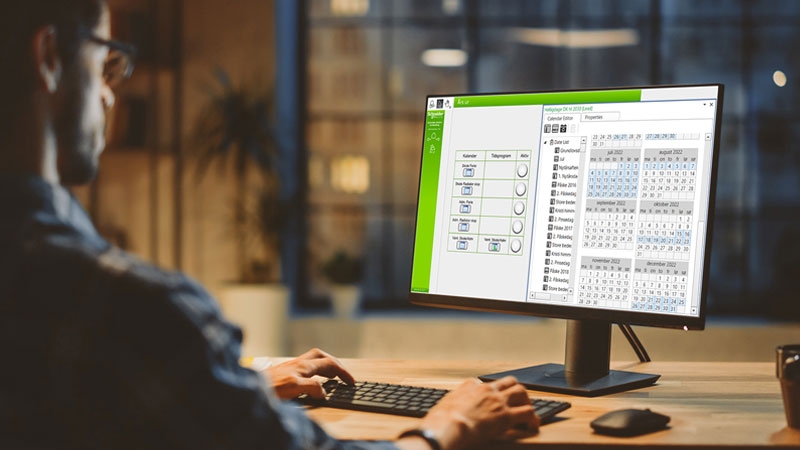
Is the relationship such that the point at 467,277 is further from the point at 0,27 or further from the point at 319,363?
the point at 0,27

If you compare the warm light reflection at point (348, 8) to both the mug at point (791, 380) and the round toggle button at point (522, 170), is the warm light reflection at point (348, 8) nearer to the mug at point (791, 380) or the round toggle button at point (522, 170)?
the round toggle button at point (522, 170)

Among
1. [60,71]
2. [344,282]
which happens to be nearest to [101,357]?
[60,71]

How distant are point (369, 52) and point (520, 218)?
3.32m

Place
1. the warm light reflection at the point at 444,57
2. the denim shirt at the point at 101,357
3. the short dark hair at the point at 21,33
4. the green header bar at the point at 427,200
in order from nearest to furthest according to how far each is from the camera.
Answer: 1. the denim shirt at the point at 101,357
2. the short dark hair at the point at 21,33
3. the green header bar at the point at 427,200
4. the warm light reflection at the point at 444,57

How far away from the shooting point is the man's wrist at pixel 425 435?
1.07m

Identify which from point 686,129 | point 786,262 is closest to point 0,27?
point 686,129

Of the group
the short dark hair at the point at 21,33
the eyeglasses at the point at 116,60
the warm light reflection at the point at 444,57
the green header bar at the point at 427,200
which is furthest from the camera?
the warm light reflection at the point at 444,57

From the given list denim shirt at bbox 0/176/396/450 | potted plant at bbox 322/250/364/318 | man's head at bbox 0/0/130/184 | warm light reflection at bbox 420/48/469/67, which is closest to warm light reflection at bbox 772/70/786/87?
warm light reflection at bbox 420/48/469/67

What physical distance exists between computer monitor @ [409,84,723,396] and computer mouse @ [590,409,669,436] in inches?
9.5

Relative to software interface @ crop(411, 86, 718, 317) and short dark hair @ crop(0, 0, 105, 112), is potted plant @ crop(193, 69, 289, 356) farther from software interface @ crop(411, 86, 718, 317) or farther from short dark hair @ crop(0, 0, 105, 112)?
short dark hair @ crop(0, 0, 105, 112)

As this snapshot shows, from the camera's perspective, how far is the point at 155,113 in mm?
4652

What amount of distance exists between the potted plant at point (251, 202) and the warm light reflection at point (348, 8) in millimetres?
639

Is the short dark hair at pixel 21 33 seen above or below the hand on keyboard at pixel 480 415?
above

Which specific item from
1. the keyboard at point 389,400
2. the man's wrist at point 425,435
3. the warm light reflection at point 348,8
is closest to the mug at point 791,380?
the keyboard at point 389,400
